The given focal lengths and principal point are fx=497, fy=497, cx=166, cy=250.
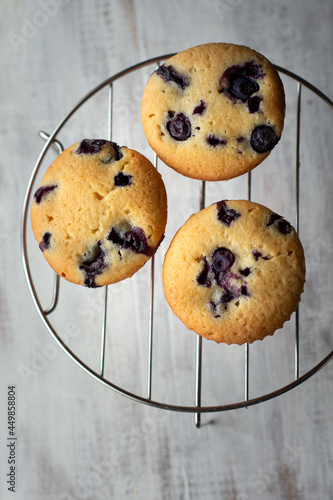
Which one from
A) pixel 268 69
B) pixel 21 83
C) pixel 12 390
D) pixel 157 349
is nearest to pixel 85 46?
pixel 21 83

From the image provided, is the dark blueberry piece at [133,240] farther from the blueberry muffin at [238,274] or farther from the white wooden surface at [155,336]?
the white wooden surface at [155,336]

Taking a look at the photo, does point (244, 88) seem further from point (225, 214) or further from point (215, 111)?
point (225, 214)

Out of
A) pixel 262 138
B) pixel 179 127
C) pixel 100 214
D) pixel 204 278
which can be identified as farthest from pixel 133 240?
pixel 262 138

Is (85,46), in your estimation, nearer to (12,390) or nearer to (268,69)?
(268,69)

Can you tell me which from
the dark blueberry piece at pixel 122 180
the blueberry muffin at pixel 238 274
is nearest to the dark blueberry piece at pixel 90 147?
the dark blueberry piece at pixel 122 180

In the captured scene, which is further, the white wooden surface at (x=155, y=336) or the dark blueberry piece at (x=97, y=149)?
the white wooden surface at (x=155, y=336)

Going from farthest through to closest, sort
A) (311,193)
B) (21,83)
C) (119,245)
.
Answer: (21,83), (311,193), (119,245)

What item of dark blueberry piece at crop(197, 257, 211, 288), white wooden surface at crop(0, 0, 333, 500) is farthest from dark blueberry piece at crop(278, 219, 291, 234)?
white wooden surface at crop(0, 0, 333, 500)
